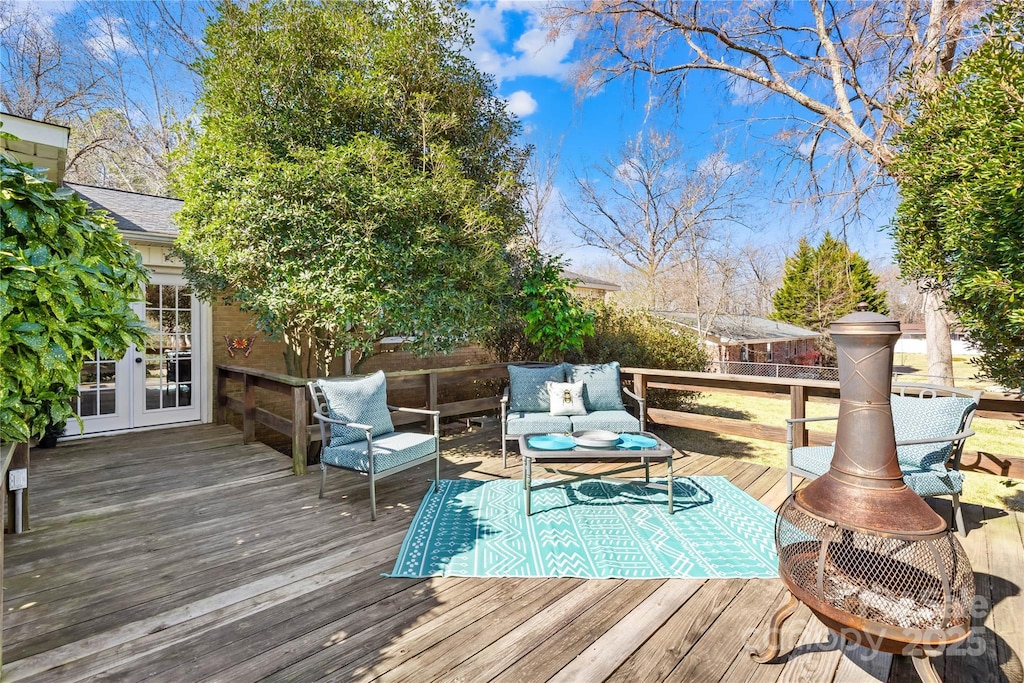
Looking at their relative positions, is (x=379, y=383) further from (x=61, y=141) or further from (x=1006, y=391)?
(x=1006, y=391)

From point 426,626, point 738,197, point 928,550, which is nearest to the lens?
point 928,550

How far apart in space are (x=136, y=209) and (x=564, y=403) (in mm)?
6782

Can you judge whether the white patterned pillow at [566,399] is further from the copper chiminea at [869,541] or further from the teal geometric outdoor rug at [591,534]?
the copper chiminea at [869,541]

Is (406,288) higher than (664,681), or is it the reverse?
(406,288)

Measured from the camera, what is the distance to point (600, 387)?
16.6 ft

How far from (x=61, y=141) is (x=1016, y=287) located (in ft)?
21.8

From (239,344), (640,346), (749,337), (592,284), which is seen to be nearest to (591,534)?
(640,346)

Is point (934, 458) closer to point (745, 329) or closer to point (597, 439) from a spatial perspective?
point (597, 439)

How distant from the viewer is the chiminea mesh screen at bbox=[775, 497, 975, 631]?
5.13ft

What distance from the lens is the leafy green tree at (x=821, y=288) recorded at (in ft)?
64.4

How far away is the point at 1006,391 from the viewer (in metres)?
3.50

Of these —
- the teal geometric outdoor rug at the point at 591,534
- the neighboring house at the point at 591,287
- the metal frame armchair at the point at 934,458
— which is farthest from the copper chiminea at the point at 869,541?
the neighboring house at the point at 591,287

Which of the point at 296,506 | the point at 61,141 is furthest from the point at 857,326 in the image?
the point at 61,141

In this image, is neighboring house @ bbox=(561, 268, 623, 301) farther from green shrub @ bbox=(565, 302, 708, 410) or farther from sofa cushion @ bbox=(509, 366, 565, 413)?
sofa cushion @ bbox=(509, 366, 565, 413)
